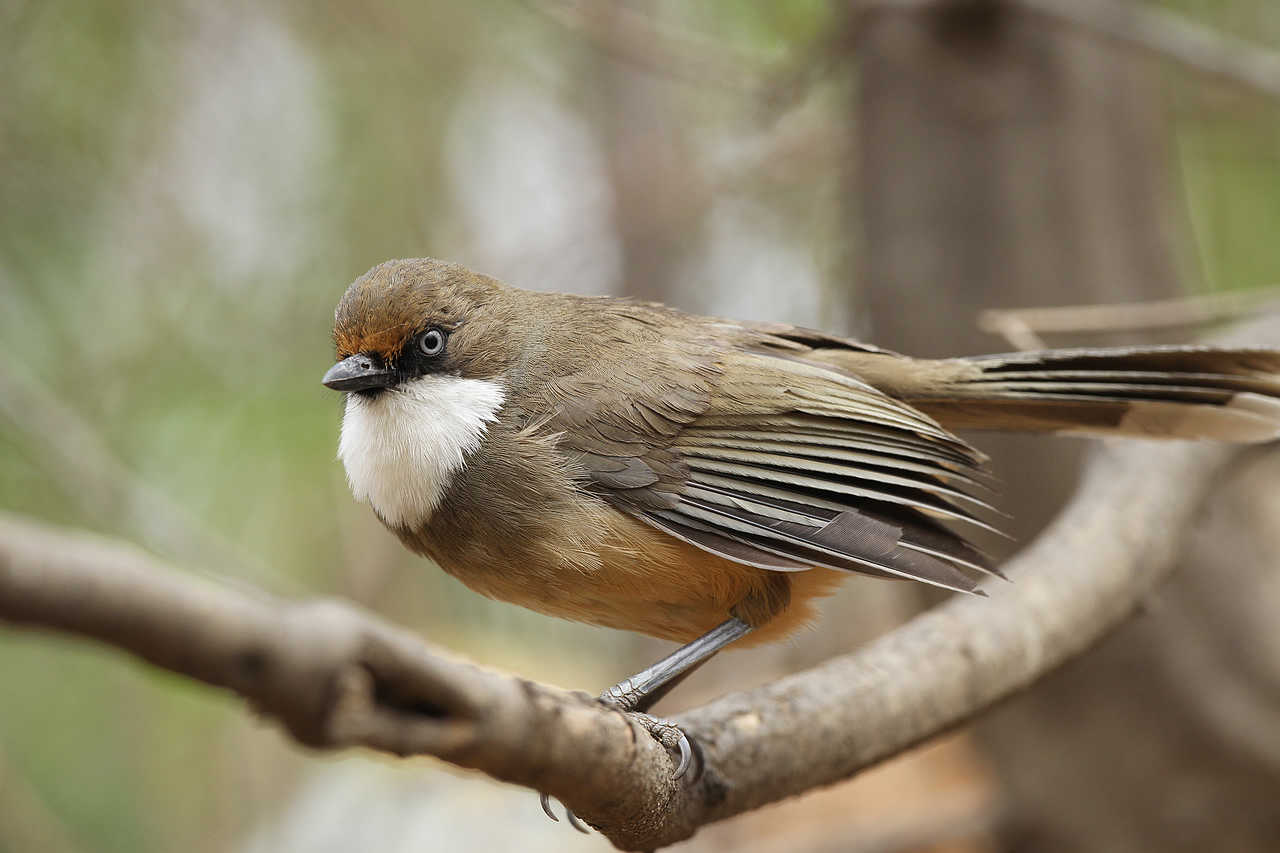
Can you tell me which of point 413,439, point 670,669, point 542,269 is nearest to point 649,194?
point 542,269

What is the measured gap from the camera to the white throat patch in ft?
10.4

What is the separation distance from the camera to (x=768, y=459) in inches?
128

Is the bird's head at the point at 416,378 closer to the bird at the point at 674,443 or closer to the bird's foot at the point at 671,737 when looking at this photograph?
the bird at the point at 674,443

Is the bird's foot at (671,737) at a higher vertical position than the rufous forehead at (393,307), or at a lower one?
lower

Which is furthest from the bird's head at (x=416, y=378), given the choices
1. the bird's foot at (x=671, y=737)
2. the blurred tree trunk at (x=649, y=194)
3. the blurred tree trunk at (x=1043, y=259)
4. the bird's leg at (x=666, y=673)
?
the blurred tree trunk at (x=649, y=194)

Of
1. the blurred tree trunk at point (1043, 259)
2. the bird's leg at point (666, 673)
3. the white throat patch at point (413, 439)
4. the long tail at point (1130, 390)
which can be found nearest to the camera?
the bird's leg at point (666, 673)

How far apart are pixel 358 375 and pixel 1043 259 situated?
3.36 meters

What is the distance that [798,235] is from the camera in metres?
7.20

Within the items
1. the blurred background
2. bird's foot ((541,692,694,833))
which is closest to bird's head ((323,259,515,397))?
bird's foot ((541,692,694,833))

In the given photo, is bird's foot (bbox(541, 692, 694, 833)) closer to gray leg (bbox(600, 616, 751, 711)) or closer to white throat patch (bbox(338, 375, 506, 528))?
gray leg (bbox(600, 616, 751, 711))

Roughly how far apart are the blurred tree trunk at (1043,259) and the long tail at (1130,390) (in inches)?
Result: 77.8

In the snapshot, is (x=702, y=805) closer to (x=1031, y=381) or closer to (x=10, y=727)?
(x=1031, y=381)

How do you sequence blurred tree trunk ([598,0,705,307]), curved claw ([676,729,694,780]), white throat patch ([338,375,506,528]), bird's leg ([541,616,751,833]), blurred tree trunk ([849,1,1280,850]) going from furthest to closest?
blurred tree trunk ([598,0,705,307]) < blurred tree trunk ([849,1,1280,850]) < white throat patch ([338,375,506,528]) < bird's leg ([541,616,751,833]) < curved claw ([676,729,694,780])

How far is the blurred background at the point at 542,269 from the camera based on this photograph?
5.46 metres
